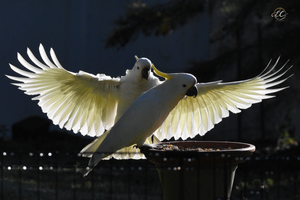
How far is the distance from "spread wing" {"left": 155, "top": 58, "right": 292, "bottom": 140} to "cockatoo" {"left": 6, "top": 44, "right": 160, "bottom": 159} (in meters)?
0.28

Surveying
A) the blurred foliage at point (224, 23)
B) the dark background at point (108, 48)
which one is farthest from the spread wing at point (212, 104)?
the dark background at point (108, 48)

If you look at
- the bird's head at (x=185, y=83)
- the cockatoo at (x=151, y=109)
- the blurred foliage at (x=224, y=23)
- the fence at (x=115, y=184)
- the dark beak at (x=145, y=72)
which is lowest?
the fence at (x=115, y=184)

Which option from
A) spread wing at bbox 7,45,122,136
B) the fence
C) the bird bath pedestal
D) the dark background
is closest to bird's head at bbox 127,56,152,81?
spread wing at bbox 7,45,122,136

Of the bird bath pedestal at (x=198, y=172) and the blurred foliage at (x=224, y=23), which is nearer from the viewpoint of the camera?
the bird bath pedestal at (x=198, y=172)

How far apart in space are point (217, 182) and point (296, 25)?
2.27 metres

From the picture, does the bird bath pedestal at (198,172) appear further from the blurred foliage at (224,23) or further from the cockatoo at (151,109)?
the blurred foliage at (224,23)

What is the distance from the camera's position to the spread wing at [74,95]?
2.29 m

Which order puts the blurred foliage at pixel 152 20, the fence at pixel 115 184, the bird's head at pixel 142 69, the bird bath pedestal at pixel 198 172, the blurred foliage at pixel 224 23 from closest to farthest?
the bird bath pedestal at pixel 198 172 → the bird's head at pixel 142 69 → the fence at pixel 115 184 → the blurred foliage at pixel 224 23 → the blurred foliage at pixel 152 20

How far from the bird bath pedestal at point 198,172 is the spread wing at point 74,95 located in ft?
2.14

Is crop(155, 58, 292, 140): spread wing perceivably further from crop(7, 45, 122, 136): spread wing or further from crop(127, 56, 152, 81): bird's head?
crop(7, 45, 122, 136): spread wing

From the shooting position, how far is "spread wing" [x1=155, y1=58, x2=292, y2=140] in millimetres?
2295

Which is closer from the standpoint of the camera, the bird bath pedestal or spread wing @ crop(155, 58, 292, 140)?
the bird bath pedestal

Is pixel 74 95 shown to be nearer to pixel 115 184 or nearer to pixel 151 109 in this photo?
pixel 151 109

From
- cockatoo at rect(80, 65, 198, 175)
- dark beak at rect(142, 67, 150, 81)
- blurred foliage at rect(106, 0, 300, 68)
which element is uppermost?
blurred foliage at rect(106, 0, 300, 68)
